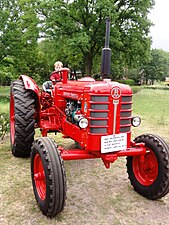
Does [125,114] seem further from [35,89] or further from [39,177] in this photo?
[35,89]

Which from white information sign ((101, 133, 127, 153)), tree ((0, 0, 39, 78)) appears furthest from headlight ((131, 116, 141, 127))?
tree ((0, 0, 39, 78))

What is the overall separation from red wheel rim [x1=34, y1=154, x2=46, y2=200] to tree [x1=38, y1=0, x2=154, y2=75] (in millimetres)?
14588

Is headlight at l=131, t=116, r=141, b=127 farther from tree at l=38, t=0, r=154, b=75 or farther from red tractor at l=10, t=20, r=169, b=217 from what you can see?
tree at l=38, t=0, r=154, b=75

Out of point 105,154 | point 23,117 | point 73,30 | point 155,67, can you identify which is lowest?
point 105,154

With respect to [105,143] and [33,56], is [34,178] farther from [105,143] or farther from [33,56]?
[33,56]

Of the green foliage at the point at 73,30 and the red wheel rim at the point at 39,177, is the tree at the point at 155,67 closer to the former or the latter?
the green foliage at the point at 73,30

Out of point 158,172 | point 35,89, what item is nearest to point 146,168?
point 158,172

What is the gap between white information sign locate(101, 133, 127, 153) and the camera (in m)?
3.25

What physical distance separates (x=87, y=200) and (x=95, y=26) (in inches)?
687

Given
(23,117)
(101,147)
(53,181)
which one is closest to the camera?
(53,181)

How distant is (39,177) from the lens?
127 inches

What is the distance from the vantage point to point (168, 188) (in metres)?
3.38

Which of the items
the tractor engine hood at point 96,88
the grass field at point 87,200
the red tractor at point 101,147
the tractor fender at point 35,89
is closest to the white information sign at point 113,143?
the red tractor at point 101,147

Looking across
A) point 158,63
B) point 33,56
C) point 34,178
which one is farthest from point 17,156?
point 158,63
